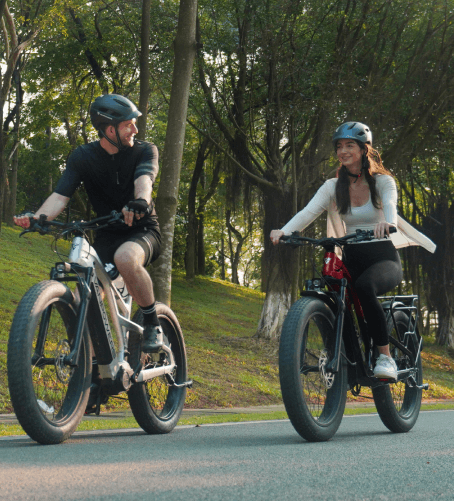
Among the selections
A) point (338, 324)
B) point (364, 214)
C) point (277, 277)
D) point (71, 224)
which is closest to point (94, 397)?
point (71, 224)

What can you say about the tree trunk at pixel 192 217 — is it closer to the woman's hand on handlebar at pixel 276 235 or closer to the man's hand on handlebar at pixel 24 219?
the woman's hand on handlebar at pixel 276 235

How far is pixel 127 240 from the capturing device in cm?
507

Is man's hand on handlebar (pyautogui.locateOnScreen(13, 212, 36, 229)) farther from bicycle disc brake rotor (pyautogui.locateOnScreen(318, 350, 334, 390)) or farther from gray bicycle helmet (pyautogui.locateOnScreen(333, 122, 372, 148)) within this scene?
gray bicycle helmet (pyautogui.locateOnScreen(333, 122, 372, 148))

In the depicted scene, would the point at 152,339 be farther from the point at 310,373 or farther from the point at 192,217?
the point at 192,217

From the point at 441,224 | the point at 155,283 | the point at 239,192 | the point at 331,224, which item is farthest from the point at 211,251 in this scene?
the point at 331,224

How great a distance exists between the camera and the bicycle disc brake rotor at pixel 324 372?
4938 millimetres

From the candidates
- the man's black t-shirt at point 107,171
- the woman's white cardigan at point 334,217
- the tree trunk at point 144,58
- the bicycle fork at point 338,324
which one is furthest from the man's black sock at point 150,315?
the tree trunk at point 144,58

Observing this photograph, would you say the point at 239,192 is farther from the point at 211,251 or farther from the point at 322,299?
the point at 211,251

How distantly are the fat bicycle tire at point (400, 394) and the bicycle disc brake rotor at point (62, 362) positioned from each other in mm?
2478

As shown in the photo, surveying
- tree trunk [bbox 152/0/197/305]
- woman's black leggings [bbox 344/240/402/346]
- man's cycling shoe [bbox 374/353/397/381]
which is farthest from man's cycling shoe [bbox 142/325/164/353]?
tree trunk [bbox 152/0/197/305]

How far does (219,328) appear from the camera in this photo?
77.8ft

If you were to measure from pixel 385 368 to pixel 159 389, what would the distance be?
1.74 m

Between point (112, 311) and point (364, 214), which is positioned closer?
point (112, 311)

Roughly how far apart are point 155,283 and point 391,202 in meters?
6.74
